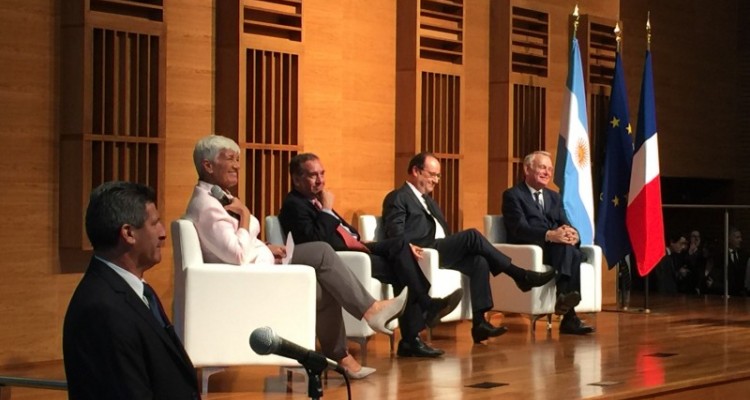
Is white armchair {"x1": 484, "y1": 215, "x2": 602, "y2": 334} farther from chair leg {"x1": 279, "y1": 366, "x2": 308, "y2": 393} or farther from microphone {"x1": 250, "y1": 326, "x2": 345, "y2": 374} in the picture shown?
microphone {"x1": 250, "y1": 326, "x2": 345, "y2": 374}

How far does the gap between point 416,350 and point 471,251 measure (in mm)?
890

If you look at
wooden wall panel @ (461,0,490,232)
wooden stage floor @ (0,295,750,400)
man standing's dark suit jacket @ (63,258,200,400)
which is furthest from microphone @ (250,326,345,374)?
wooden wall panel @ (461,0,490,232)

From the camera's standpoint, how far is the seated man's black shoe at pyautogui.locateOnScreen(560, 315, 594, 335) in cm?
784

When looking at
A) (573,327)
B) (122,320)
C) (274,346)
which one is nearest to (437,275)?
(573,327)

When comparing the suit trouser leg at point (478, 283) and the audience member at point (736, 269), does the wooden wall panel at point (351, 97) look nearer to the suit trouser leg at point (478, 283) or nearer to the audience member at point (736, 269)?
the suit trouser leg at point (478, 283)

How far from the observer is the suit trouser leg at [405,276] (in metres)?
6.63

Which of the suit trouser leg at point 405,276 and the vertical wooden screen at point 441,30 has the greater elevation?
the vertical wooden screen at point 441,30

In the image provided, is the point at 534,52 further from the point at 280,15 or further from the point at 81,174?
the point at 81,174

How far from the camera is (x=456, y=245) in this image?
23.8ft

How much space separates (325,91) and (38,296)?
7.89 feet

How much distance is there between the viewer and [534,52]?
927 centimetres

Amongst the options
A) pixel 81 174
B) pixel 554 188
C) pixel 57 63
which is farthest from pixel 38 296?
pixel 554 188

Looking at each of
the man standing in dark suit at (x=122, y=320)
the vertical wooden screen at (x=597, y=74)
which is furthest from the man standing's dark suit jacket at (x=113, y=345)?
the vertical wooden screen at (x=597, y=74)

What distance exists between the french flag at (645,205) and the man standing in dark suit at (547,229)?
45.5 inches
